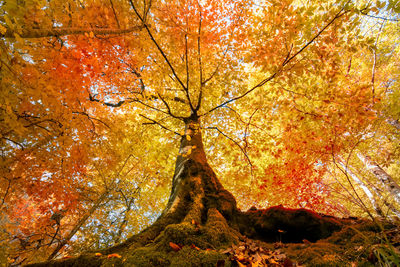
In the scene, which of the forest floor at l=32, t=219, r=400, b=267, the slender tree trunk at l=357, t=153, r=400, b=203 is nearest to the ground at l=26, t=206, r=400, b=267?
the forest floor at l=32, t=219, r=400, b=267

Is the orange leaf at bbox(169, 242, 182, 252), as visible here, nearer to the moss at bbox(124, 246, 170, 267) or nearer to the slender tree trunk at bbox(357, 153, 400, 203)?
the moss at bbox(124, 246, 170, 267)

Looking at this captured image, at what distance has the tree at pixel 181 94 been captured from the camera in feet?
8.40

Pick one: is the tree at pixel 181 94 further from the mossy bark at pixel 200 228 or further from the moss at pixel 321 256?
the moss at pixel 321 256

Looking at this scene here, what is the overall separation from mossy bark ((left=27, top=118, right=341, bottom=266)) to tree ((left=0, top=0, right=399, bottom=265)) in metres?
0.02

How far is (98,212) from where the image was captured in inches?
320

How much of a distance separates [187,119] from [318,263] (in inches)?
178

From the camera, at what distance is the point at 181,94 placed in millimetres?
7617

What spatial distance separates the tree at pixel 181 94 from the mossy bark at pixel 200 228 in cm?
2

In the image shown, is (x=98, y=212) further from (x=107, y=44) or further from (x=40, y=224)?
(x=107, y=44)

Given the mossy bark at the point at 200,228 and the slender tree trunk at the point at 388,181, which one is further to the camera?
the slender tree trunk at the point at 388,181

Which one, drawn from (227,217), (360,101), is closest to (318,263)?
(227,217)

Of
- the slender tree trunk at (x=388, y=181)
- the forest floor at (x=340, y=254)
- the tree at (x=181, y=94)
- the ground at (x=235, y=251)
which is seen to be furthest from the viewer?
the slender tree trunk at (x=388, y=181)

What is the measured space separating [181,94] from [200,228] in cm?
645

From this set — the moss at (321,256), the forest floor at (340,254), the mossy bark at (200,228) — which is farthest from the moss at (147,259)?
the moss at (321,256)
